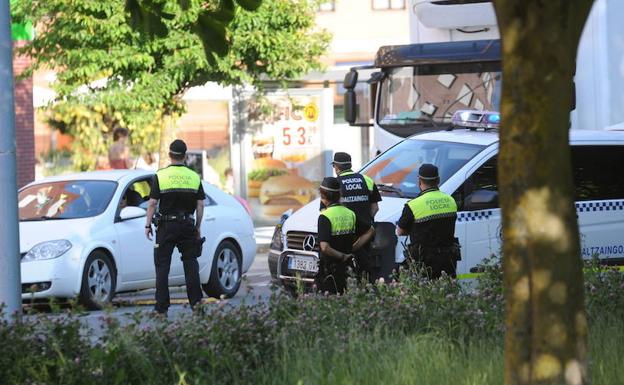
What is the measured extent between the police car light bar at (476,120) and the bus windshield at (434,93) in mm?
4764

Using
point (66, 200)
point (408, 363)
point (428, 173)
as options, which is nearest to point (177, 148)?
point (66, 200)

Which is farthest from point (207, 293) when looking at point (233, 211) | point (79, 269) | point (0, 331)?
point (0, 331)

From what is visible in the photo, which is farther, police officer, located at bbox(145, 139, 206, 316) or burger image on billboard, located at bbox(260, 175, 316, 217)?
burger image on billboard, located at bbox(260, 175, 316, 217)

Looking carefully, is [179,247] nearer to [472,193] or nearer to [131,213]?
[131,213]

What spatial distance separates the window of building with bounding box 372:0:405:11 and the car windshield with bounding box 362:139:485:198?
30.4m

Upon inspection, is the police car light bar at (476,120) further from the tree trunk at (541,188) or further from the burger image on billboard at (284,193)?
the burger image on billboard at (284,193)

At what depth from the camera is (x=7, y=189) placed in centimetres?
827

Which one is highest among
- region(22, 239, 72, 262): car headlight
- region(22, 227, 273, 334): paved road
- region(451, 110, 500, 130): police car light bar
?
region(451, 110, 500, 130): police car light bar

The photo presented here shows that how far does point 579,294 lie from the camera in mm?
5051

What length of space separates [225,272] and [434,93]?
5.11m

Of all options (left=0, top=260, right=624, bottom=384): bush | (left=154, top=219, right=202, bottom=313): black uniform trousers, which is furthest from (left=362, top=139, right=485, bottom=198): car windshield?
(left=0, top=260, right=624, bottom=384): bush

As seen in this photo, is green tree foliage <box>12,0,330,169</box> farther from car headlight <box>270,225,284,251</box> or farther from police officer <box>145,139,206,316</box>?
police officer <box>145,139,206,316</box>

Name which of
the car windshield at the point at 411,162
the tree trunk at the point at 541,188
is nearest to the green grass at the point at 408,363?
the tree trunk at the point at 541,188

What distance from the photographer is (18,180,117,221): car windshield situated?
13844 millimetres
